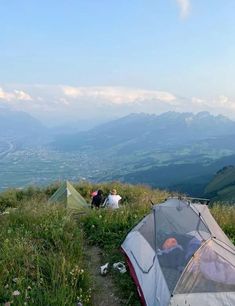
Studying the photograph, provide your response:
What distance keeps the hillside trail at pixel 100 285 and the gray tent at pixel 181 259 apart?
0.50 m

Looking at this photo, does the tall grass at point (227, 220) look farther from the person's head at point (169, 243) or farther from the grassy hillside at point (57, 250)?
the person's head at point (169, 243)

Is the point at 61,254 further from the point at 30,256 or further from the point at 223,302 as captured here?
the point at 223,302

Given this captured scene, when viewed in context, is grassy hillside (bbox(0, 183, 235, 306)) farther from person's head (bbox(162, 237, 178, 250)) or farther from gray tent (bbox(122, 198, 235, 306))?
person's head (bbox(162, 237, 178, 250))

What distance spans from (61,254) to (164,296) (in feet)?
6.94

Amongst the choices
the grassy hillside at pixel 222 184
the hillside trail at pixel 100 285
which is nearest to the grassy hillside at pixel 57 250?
the hillside trail at pixel 100 285

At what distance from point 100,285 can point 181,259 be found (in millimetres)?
1841

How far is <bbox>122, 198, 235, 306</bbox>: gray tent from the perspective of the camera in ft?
23.2

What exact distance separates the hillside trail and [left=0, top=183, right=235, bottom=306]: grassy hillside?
0.12 m

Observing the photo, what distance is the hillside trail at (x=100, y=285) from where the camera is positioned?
7.85m

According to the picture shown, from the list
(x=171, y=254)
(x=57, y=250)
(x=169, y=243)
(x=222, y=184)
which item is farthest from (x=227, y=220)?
(x=222, y=184)

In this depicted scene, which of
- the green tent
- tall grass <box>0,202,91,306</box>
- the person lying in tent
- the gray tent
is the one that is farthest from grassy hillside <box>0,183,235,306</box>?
the green tent

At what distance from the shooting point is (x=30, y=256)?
794 cm

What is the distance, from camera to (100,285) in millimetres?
8445

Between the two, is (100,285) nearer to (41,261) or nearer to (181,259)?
(41,261)
